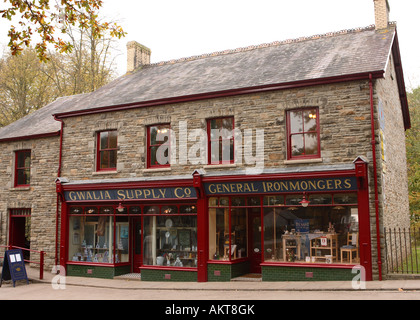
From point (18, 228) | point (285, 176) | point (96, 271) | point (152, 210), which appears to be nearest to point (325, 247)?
point (285, 176)

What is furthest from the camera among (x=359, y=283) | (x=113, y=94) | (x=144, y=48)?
(x=144, y=48)

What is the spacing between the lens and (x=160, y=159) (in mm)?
16031

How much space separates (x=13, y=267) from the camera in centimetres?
1498

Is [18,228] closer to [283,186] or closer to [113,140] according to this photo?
[113,140]

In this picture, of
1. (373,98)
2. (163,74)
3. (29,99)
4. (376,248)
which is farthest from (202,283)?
(29,99)

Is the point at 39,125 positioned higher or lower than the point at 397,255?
higher

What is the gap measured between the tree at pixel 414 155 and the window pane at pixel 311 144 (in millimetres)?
15305

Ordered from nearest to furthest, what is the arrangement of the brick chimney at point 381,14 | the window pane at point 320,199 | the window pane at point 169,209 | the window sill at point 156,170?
1. the window pane at point 320,199
2. the window pane at point 169,209
3. the window sill at point 156,170
4. the brick chimney at point 381,14

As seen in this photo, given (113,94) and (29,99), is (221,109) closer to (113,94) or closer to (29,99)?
(113,94)

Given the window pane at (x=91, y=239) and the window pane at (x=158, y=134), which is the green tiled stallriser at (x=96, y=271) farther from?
the window pane at (x=158, y=134)

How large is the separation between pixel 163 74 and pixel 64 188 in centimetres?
649

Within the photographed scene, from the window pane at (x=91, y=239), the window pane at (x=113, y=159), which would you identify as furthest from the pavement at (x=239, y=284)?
the window pane at (x=113, y=159)

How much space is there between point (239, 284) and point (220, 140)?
15.7 feet

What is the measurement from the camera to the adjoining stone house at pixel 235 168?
513 inches
